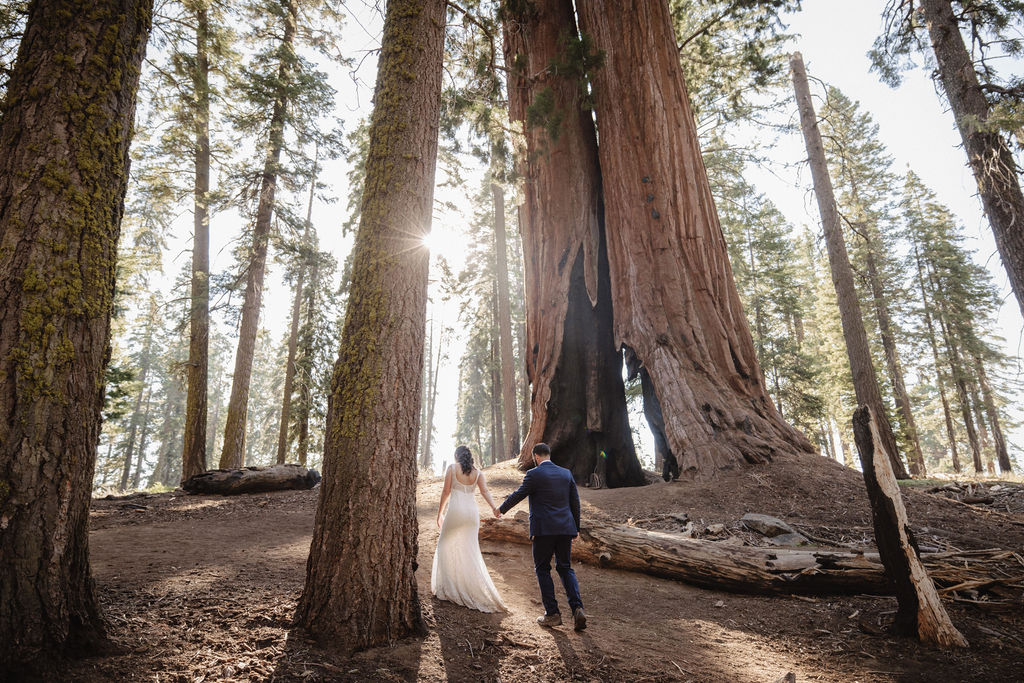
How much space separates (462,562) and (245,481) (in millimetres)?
7525

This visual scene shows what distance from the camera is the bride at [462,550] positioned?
4.29 meters

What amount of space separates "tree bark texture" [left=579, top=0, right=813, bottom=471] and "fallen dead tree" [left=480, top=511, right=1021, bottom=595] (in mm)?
2563

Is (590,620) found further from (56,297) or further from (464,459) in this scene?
(56,297)

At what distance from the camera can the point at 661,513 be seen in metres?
6.62

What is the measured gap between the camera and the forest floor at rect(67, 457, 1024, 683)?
2.87 m

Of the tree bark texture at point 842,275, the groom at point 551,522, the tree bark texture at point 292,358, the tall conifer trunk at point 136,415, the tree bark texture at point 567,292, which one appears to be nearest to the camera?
the groom at point 551,522

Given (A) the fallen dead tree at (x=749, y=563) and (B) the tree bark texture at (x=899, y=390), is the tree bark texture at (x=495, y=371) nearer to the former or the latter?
(B) the tree bark texture at (x=899, y=390)

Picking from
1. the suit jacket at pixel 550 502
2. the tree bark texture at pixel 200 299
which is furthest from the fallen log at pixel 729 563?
the tree bark texture at pixel 200 299

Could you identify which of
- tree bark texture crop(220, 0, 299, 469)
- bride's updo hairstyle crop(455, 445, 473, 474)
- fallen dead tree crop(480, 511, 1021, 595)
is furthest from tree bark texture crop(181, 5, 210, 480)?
fallen dead tree crop(480, 511, 1021, 595)

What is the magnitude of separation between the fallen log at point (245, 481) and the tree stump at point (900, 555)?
1048cm

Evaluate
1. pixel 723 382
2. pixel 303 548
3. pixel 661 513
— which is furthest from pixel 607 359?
pixel 303 548

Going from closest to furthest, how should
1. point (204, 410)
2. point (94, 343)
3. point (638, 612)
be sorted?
point (94, 343), point (638, 612), point (204, 410)

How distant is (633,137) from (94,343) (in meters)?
9.79

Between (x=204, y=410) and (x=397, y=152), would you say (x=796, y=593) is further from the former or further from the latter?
(x=204, y=410)
